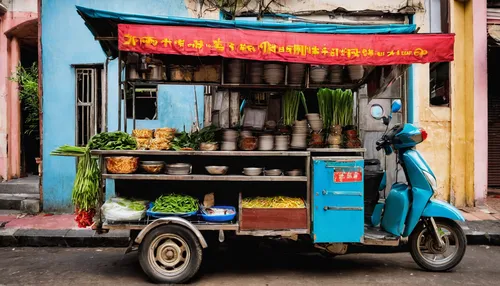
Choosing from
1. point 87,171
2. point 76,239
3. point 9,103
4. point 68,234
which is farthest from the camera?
point 9,103

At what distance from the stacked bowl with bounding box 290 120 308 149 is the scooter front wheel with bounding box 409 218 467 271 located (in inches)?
62.9

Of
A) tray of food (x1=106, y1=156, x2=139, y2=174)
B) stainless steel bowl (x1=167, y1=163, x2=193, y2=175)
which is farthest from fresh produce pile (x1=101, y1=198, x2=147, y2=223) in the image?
stainless steel bowl (x1=167, y1=163, x2=193, y2=175)

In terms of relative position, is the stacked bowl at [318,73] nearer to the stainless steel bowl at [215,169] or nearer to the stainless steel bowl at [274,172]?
the stainless steel bowl at [274,172]

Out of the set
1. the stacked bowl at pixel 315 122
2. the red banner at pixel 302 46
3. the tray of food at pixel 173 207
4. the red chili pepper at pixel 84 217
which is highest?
the red banner at pixel 302 46

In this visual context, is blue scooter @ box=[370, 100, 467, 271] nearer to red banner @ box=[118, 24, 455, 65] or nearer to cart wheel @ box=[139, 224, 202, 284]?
red banner @ box=[118, 24, 455, 65]

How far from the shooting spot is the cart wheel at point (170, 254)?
4258 millimetres

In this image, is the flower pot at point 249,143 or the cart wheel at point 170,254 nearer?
the cart wheel at point 170,254

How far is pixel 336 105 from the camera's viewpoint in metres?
5.10

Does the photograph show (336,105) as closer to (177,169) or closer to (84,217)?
(177,169)

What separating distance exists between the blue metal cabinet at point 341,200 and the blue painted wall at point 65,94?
4.04 meters

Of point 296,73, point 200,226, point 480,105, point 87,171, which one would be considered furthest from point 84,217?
point 480,105

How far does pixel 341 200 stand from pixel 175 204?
181cm

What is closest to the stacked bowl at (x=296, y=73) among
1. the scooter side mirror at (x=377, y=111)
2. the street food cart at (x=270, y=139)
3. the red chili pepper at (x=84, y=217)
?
the street food cart at (x=270, y=139)

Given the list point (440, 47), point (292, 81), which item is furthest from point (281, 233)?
point (440, 47)
